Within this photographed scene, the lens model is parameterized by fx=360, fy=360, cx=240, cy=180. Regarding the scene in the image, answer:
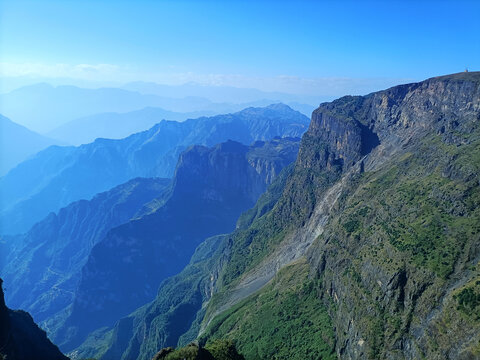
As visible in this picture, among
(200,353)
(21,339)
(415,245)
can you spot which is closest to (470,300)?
(415,245)

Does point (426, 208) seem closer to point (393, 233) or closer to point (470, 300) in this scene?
point (393, 233)

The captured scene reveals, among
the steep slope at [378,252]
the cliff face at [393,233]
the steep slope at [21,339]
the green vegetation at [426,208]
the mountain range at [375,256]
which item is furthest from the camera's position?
the green vegetation at [426,208]

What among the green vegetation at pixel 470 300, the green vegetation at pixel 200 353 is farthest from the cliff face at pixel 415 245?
the green vegetation at pixel 200 353

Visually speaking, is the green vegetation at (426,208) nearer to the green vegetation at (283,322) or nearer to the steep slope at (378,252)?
the steep slope at (378,252)

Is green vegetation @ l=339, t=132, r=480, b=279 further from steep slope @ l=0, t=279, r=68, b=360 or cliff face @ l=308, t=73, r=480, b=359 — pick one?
steep slope @ l=0, t=279, r=68, b=360

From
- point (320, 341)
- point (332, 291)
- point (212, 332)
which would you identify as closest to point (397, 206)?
point (332, 291)

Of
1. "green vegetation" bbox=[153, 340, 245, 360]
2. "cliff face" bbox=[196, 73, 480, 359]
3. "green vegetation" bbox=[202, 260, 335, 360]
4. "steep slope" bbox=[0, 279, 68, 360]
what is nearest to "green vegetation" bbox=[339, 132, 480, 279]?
"cliff face" bbox=[196, 73, 480, 359]

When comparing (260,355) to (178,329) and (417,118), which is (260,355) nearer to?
(178,329)
